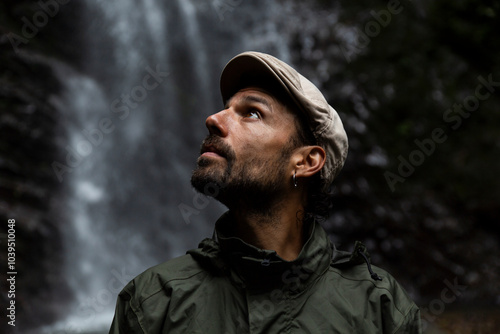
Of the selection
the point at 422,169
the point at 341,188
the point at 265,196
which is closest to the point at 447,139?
the point at 422,169

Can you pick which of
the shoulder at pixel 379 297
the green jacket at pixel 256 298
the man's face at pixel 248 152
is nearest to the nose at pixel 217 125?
the man's face at pixel 248 152

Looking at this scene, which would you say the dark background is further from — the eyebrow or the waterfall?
the eyebrow

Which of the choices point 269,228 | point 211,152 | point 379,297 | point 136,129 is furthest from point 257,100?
point 136,129

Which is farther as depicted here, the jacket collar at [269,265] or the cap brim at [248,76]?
the cap brim at [248,76]

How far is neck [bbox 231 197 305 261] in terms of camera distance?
2.13 m

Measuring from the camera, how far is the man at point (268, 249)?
1885 mm

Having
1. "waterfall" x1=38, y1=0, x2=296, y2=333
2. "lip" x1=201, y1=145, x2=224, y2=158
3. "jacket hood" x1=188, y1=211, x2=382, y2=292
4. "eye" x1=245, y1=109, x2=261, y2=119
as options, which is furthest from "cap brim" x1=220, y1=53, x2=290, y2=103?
"waterfall" x1=38, y1=0, x2=296, y2=333

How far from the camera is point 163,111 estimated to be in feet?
23.8

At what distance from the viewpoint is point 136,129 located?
7031mm

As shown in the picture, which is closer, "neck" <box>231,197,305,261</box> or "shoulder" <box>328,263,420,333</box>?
"shoulder" <box>328,263,420,333</box>

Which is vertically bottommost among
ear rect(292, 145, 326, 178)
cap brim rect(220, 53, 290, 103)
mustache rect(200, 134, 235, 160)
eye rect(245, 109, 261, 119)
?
ear rect(292, 145, 326, 178)

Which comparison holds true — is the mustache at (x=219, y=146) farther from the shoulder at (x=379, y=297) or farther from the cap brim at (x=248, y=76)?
the shoulder at (x=379, y=297)

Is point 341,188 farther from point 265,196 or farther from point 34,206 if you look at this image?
point 265,196

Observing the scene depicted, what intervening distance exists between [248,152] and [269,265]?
1.56ft
